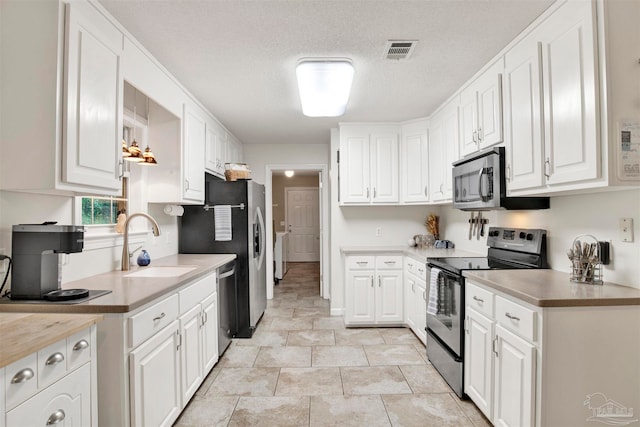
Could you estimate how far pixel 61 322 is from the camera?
130cm

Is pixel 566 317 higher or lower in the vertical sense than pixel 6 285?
lower

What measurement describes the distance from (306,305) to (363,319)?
47.8 inches

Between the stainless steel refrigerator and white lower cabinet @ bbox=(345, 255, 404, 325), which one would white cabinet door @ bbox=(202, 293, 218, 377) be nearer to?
the stainless steel refrigerator

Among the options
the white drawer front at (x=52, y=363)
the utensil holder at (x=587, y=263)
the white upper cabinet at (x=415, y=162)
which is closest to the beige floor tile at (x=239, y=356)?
the white drawer front at (x=52, y=363)

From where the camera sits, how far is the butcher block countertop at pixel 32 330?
3.39ft

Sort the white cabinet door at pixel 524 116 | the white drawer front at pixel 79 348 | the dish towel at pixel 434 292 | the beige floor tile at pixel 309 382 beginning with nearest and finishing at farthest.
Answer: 1. the white drawer front at pixel 79 348
2. the white cabinet door at pixel 524 116
3. the beige floor tile at pixel 309 382
4. the dish towel at pixel 434 292

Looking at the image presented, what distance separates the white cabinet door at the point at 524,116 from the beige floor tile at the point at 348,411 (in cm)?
169

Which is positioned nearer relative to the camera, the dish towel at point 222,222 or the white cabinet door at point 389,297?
the dish towel at point 222,222

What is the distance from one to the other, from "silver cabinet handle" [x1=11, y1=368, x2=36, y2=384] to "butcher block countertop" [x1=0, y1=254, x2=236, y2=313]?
0.46 meters

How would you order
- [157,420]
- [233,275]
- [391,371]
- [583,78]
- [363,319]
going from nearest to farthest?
1. [583,78]
2. [157,420]
3. [391,371]
4. [233,275]
5. [363,319]

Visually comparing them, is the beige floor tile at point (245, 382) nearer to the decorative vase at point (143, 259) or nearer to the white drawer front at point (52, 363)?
the decorative vase at point (143, 259)

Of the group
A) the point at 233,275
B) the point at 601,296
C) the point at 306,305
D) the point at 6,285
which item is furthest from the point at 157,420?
the point at 306,305

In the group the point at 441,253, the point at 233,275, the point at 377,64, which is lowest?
the point at 233,275

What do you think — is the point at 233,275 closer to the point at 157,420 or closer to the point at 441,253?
the point at 157,420
